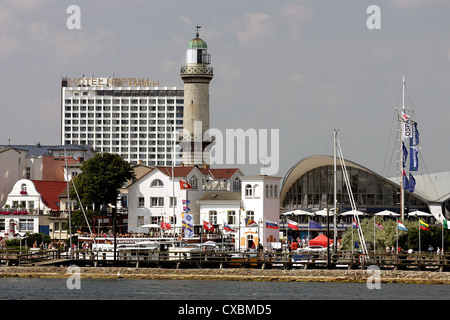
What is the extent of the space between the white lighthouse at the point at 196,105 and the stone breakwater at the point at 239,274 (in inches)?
2234

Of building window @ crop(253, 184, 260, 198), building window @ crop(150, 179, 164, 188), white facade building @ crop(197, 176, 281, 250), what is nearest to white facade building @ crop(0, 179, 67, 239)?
building window @ crop(150, 179, 164, 188)

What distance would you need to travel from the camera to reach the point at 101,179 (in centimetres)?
10450

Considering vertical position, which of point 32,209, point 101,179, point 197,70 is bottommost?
point 32,209

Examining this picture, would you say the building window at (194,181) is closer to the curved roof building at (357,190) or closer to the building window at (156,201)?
the building window at (156,201)

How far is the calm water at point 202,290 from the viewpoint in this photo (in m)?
55.6

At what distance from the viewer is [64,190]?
111938 mm

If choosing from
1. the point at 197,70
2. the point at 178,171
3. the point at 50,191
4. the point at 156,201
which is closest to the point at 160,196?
the point at 156,201

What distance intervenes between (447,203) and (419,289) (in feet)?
172

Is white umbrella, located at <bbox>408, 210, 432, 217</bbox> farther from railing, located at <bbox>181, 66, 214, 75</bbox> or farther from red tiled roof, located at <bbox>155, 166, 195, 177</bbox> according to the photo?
railing, located at <bbox>181, 66, 214, 75</bbox>

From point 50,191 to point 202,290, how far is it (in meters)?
56.3

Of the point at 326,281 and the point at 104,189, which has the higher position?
the point at 104,189

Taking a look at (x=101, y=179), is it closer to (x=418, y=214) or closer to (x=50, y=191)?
(x=50, y=191)
